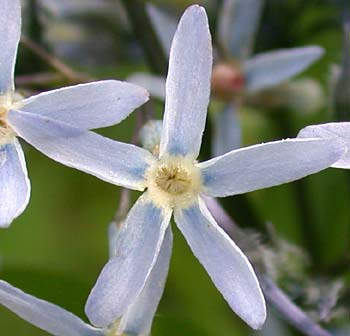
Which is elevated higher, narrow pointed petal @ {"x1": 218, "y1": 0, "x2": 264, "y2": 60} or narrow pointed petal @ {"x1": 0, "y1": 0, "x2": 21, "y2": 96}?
narrow pointed petal @ {"x1": 0, "y1": 0, "x2": 21, "y2": 96}

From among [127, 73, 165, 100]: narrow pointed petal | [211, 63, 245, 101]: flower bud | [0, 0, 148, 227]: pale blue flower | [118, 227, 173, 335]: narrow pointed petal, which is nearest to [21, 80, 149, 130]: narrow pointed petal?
[0, 0, 148, 227]: pale blue flower

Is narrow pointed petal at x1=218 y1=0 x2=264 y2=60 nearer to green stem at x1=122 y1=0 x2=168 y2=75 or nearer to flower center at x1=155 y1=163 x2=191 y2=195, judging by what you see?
green stem at x1=122 y1=0 x2=168 y2=75

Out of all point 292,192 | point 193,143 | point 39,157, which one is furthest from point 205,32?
→ point 39,157

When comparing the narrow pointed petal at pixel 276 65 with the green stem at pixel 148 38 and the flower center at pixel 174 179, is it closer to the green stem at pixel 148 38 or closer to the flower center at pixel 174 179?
the green stem at pixel 148 38

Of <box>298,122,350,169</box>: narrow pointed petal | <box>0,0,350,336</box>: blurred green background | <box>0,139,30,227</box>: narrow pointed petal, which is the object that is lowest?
<box>0,0,350,336</box>: blurred green background

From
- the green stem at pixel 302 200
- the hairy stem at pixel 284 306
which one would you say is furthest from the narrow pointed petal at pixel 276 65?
the hairy stem at pixel 284 306

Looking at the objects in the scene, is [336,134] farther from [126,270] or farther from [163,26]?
[163,26]
